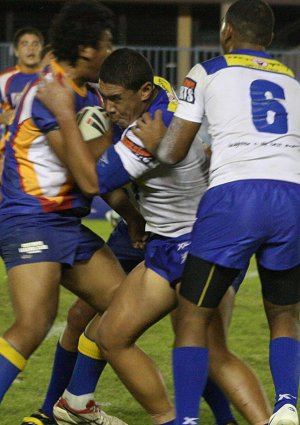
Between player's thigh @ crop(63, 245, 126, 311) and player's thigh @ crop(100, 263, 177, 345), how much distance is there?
0.23 metres

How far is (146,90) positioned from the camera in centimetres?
428

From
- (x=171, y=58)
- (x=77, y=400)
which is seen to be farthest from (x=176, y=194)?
(x=171, y=58)

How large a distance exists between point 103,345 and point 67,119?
95 centimetres

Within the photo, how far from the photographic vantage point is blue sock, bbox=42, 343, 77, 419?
16.1 feet

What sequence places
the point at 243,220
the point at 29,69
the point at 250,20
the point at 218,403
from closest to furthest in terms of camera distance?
the point at 243,220, the point at 250,20, the point at 218,403, the point at 29,69

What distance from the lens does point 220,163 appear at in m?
4.03

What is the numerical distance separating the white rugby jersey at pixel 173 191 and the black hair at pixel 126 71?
0.20m

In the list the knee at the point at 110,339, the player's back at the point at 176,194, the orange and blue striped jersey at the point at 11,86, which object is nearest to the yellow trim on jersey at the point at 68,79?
the player's back at the point at 176,194

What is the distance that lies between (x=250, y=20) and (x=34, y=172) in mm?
1118

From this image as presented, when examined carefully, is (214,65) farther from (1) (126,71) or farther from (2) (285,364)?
(2) (285,364)

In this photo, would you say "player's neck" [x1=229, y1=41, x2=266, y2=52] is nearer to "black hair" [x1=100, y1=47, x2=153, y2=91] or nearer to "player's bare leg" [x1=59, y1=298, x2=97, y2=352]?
"black hair" [x1=100, y1=47, x2=153, y2=91]

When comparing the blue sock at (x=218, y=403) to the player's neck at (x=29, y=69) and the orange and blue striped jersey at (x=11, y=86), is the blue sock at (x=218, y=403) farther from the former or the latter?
the player's neck at (x=29, y=69)

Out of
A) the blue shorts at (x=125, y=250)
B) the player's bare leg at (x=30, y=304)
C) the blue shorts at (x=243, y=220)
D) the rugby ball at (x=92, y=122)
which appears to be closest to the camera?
the blue shorts at (x=243, y=220)

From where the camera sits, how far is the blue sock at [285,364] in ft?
13.7
